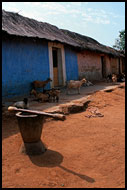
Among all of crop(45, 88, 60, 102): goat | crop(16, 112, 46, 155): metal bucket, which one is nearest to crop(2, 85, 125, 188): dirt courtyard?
crop(16, 112, 46, 155): metal bucket

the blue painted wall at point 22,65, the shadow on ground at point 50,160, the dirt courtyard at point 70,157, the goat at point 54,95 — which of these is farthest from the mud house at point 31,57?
the shadow on ground at point 50,160

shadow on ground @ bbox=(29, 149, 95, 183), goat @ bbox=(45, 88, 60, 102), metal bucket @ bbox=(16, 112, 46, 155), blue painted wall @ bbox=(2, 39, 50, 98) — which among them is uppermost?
blue painted wall @ bbox=(2, 39, 50, 98)

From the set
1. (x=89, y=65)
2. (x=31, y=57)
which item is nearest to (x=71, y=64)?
(x=89, y=65)

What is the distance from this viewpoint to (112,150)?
3713mm

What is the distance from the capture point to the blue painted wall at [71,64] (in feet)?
40.7

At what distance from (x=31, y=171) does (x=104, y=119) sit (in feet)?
11.4

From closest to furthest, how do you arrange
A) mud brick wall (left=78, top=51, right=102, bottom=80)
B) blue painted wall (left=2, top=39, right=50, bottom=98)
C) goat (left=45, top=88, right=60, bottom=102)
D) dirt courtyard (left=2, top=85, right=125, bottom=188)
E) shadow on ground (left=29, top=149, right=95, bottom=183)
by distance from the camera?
dirt courtyard (left=2, top=85, right=125, bottom=188) → shadow on ground (left=29, top=149, right=95, bottom=183) → goat (left=45, top=88, right=60, bottom=102) → blue painted wall (left=2, top=39, right=50, bottom=98) → mud brick wall (left=78, top=51, right=102, bottom=80)

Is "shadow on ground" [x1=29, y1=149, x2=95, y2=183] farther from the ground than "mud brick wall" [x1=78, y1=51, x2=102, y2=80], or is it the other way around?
"mud brick wall" [x1=78, y1=51, x2=102, y2=80]

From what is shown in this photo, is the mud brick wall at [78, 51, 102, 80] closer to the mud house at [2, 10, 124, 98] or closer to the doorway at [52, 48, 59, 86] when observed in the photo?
the mud house at [2, 10, 124, 98]

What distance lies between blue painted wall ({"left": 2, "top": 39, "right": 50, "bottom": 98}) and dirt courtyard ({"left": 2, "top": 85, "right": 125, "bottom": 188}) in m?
3.08

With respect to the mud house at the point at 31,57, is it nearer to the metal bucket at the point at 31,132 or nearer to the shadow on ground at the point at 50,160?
the metal bucket at the point at 31,132

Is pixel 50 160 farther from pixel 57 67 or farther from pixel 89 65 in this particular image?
pixel 89 65

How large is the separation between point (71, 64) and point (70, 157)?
394 inches

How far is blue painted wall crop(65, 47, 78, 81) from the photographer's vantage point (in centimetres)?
1241
